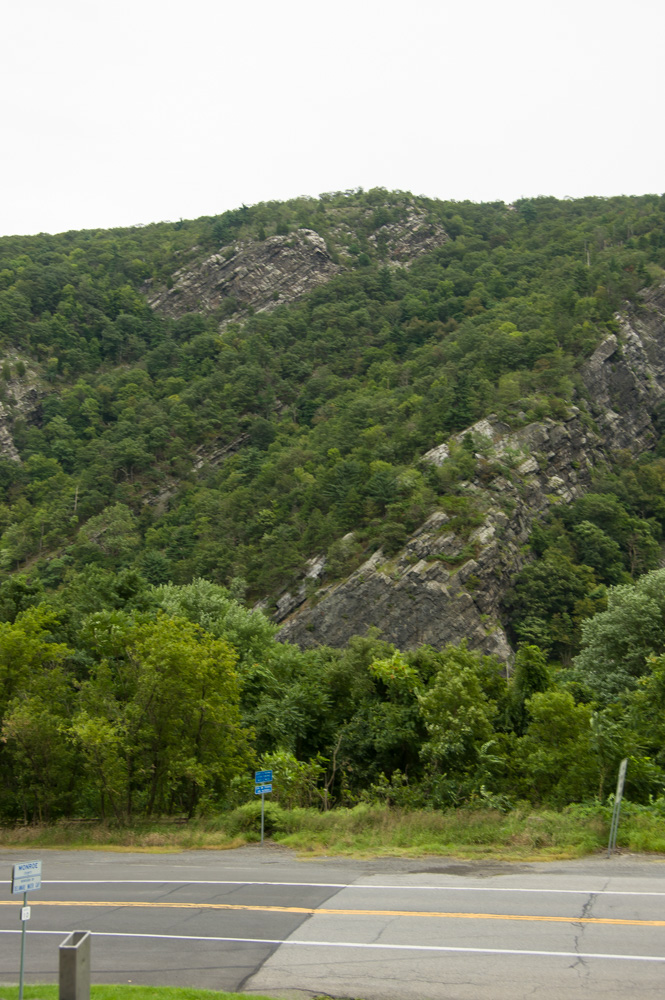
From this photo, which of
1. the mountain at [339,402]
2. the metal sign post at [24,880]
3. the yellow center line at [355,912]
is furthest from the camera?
the mountain at [339,402]

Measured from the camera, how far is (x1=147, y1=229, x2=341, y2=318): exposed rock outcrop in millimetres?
140875

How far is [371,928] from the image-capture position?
10.3 metres

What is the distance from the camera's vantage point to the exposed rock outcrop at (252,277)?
462 ft

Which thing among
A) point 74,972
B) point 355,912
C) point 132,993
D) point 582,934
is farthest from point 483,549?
point 74,972

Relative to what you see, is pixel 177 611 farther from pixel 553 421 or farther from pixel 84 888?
pixel 553 421

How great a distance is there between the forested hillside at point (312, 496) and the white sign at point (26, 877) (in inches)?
467

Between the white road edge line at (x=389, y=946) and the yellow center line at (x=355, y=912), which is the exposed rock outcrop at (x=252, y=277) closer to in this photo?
the yellow center line at (x=355, y=912)

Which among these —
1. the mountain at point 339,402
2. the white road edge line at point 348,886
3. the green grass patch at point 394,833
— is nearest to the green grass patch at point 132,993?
the white road edge line at point 348,886

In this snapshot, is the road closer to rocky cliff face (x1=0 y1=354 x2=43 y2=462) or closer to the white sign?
the white sign

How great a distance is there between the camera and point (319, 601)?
66.6 metres

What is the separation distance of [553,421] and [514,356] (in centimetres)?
1294

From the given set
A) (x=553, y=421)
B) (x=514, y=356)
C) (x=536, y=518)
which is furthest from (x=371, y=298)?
(x=536, y=518)

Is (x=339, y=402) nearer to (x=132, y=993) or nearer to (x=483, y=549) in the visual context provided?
(x=483, y=549)

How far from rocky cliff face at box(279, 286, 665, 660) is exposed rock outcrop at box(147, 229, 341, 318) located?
2776 inches
